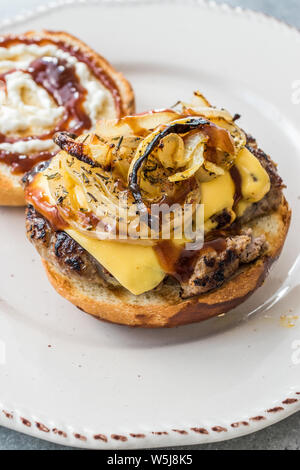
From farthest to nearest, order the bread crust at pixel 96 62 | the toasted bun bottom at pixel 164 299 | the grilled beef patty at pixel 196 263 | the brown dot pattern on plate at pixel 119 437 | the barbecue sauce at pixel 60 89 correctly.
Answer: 1. the barbecue sauce at pixel 60 89
2. the bread crust at pixel 96 62
3. the toasted bun bottom at pixel 164 299
4. the grilled beef patty at pixel 196 263
5. the brown dot pattern on plate at pixel 119 437

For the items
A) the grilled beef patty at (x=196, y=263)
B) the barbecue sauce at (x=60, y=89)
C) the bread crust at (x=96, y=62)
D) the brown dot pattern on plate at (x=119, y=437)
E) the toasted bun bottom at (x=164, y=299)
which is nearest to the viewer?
the brown dot pattern on plate at (x=119, y=437)

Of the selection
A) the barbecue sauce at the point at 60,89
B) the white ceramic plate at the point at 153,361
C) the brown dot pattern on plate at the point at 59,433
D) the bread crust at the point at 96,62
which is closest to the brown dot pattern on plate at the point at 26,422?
the white ceramic plate at the point at 153,361

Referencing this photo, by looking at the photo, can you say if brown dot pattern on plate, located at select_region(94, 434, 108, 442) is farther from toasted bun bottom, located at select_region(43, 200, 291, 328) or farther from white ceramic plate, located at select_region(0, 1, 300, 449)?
toasted bun bottom, located at select_region(43, 200, 291, 328)

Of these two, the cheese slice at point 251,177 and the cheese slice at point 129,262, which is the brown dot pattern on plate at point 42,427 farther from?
the cheese slice at point 251,177

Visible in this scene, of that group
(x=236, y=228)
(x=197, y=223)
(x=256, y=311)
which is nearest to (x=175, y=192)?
(x=197, y=223)

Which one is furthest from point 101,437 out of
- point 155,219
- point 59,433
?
point 155,219

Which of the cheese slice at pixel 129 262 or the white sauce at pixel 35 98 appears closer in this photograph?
the cheese slice at pixel 129 262

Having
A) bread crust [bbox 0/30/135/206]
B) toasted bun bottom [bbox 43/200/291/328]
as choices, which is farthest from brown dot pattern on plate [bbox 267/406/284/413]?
bread crust [bbox 0/30/135/206]

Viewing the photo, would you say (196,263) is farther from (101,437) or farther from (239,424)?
(101,437)
